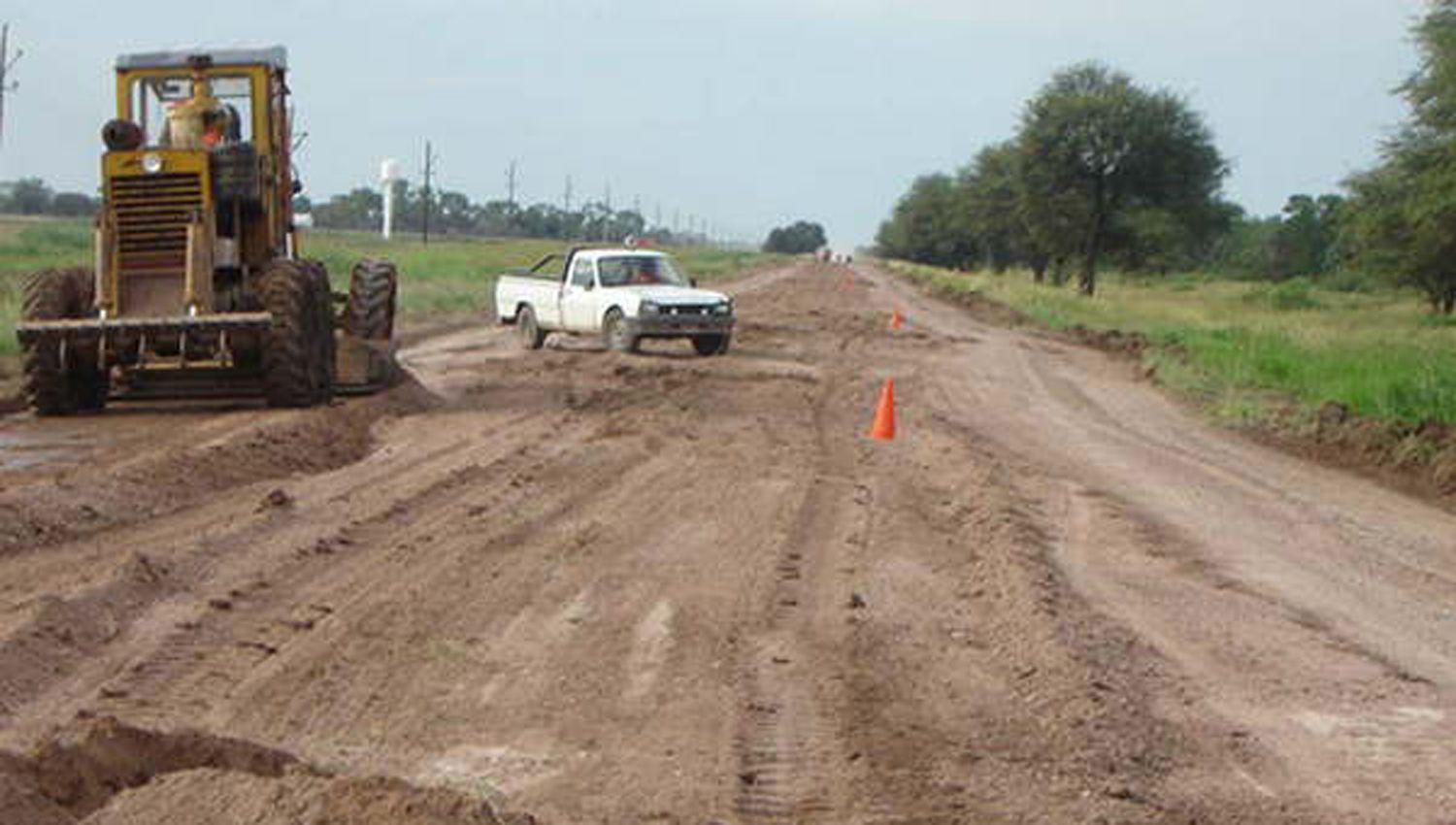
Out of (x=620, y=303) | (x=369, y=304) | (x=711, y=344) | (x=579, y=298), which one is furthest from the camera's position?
(x=579, y=298)

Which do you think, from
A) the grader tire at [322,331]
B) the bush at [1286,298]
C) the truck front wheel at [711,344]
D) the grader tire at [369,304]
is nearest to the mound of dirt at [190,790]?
the grader tire at [322,331]

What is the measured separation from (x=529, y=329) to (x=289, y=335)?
1030 cm

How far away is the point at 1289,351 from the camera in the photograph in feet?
81.1

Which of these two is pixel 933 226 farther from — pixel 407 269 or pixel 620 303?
pixel 620 303

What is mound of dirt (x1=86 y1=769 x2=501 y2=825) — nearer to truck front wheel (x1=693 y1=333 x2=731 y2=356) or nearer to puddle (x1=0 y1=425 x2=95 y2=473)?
puddle (x1=0 y1=425 x2=95 y2=473)

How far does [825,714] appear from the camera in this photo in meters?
5.92

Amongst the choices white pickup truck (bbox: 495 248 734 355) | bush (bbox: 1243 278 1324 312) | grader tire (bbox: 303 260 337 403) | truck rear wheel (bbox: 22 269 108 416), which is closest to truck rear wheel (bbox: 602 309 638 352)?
white pickup truck (bbox: 495 248 734 355)

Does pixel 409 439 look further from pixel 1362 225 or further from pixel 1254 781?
pixel 1362 225

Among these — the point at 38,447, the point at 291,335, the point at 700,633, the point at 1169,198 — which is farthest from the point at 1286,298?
the point at 700,633

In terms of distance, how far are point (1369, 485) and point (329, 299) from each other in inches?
389

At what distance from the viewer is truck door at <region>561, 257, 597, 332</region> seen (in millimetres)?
24000

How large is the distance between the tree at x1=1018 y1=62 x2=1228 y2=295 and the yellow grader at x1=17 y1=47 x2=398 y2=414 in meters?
48.2

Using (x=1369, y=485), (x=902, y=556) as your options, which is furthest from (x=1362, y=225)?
(x=902, y=556)

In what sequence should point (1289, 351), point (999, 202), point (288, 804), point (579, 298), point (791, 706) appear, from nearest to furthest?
point (288, 804) → point (791, 706) → point (579, 298) → point (1289, 351) → point (999, 202)
